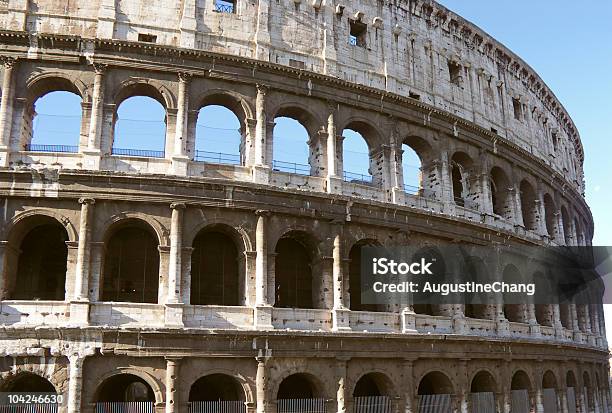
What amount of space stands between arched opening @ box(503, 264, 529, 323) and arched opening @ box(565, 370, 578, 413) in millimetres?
3451

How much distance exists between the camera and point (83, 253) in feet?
43.7

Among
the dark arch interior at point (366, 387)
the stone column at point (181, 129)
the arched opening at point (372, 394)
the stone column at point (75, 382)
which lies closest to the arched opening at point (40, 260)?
the stone column at point (75, 382)

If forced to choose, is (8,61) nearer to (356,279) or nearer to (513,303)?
(356,279)

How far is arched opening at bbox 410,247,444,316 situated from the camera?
55.9 ft

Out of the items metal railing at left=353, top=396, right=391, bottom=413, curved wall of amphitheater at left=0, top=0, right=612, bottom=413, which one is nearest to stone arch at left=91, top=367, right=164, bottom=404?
curved wall of amphitheater at left=0, top=0, right=612, bottom=413

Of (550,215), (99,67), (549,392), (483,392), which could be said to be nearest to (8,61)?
(99,67)

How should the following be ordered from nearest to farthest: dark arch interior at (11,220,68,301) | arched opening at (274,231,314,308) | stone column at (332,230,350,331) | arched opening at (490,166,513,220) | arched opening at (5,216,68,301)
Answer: arched opening at (5,216,68,301), dark arch interior at (11,220,68,301), stone column at (332,230,350,331), arched opening at (274,231,314,308), arched opening at (490,166,513,220)

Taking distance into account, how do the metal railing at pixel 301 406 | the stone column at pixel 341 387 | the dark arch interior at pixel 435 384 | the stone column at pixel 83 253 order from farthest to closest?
the dark arch interior at pixel 435 384, the stone column at pixel 341 387, the metal railing at pixel 301 406, the stone column at pixel 83 253

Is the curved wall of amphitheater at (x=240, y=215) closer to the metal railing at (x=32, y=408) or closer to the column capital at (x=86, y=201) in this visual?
the column capital at (x=86, y=201)

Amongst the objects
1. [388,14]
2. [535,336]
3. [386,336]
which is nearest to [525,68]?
[388,14]

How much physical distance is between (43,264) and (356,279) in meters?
7.79

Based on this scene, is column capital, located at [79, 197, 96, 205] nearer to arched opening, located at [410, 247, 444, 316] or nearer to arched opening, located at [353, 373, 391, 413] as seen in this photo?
arched opening, located at [353, 373, 391, 413]

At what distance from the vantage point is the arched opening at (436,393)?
16.1 meters

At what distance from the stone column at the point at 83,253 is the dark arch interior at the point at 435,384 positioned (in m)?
9.31
